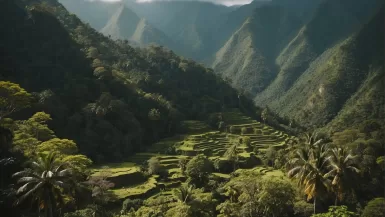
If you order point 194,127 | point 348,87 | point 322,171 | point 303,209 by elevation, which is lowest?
point 303,209

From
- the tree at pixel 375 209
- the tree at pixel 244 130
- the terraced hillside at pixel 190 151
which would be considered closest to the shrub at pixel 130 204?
the terraced hillside at pixel 190 151

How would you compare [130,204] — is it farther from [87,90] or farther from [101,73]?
[101,73]

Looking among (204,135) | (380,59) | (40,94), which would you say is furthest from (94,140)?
(380,59)

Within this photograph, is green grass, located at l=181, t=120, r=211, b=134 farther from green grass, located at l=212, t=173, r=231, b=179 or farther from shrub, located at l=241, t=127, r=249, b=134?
green grass, located at l=212, t=173, r=231, b=179

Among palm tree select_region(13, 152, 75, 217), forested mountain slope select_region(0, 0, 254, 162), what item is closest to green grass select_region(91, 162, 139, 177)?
forested mountain slope select_region(0, 0, 254, 162)

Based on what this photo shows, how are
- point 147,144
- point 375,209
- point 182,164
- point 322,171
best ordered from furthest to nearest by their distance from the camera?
point 147,144
point 182,164
point 375,209
point 322,171

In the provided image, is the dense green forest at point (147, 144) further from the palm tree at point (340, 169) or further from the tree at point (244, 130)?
the tree at point (244, 130)

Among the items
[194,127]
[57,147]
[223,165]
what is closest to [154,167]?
[223,165]
